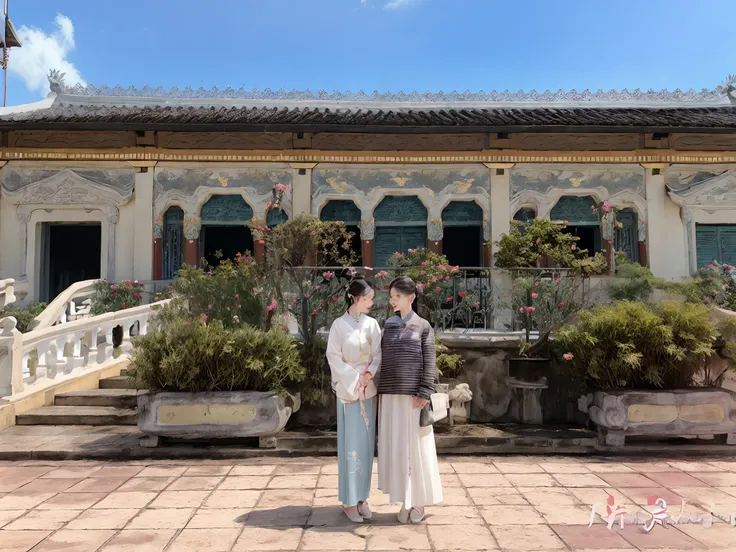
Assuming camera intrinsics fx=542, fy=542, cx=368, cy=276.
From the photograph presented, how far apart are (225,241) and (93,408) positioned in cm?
639

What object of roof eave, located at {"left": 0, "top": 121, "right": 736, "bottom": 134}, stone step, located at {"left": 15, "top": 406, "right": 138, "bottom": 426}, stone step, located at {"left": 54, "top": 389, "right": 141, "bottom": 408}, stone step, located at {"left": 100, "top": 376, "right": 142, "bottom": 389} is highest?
roof eave, located at {"left": 0, "top": 121, "right": 736, "bottom": 134}

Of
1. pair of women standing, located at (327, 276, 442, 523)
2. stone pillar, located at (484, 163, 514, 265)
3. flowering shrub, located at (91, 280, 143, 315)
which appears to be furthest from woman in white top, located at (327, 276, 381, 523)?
stone pillar, located at (484, 163, 514, 265)

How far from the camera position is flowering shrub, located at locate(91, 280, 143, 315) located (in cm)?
903

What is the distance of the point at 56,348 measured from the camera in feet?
22.4

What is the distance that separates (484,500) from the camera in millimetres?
3973

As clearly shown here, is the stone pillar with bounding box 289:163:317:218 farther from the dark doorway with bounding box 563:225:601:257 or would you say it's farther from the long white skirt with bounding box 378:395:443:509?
the long white skirt with bounding box 378:395:443:509

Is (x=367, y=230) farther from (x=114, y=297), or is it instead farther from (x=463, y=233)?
(x=114, y=297)

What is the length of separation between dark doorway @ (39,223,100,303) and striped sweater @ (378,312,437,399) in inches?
397

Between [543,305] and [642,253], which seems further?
[642,253]

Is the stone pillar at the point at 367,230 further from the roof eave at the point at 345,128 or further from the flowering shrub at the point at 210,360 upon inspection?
the flowering shrub at the point at 210,360

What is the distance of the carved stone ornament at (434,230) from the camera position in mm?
11383

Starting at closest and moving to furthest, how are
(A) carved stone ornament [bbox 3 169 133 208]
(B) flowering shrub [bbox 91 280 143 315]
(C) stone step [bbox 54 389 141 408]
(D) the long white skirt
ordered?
(D) the long white skirt
(C) stone step [bbox 54 389 141 408]
(B) flowering shrub [bbox 91 280 143 315]
(A) carved stone ornament [bbox 3 169 133 208]

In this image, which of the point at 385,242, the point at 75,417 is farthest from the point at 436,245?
the point at 75,417

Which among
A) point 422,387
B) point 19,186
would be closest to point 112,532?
point 422,387
